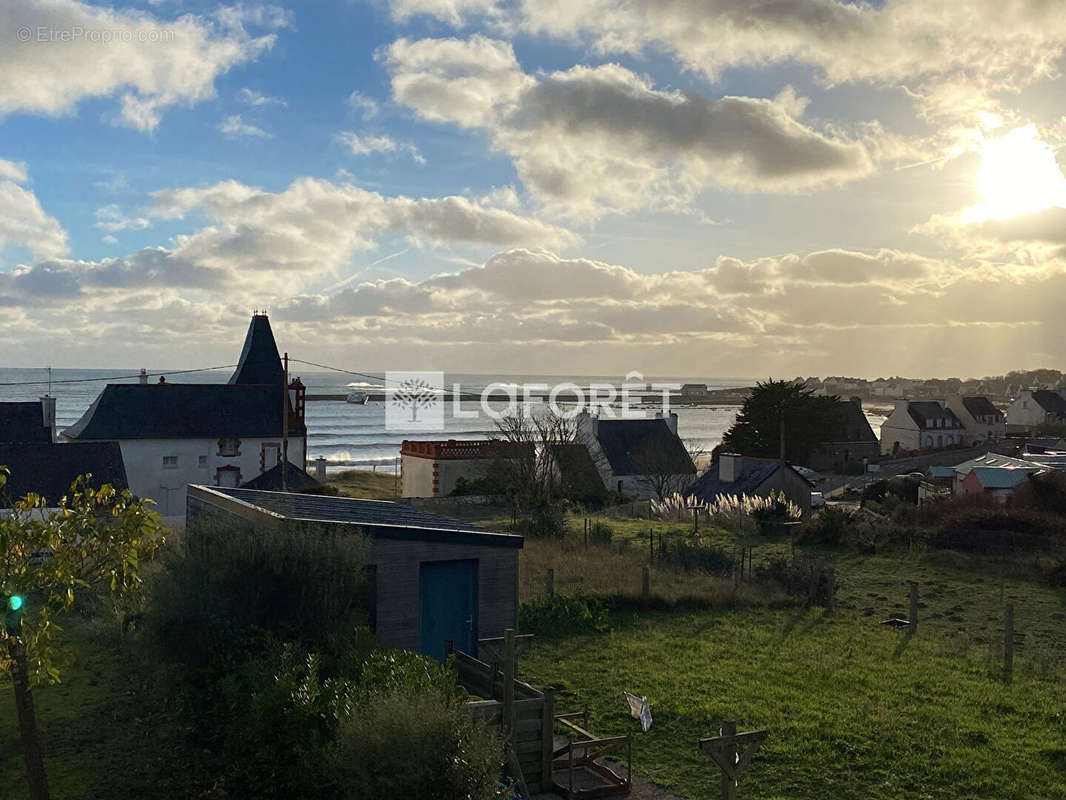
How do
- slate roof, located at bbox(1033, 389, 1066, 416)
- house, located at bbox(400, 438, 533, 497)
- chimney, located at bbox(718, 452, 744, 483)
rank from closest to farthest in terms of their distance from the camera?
chimney, located at bbox(718, 452, 744, 483) < house, located at bbox(400, 438, 533, 497) < slate roof, located at bbox(1033, 389, 1066, 416)

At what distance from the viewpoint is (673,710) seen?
565 inches

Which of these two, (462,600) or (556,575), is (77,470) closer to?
(556,575)

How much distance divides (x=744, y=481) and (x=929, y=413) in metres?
55.5

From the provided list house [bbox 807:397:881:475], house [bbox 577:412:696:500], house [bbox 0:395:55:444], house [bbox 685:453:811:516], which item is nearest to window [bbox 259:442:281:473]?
house [bbox 0:395:55:444]

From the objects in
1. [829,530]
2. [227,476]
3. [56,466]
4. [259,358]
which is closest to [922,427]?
[829,530]

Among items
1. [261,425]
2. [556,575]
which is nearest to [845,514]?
[556,575]

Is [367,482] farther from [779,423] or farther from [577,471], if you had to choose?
[779,423]

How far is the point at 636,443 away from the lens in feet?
189

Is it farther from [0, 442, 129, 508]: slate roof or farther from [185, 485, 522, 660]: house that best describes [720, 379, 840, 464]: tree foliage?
[185, 485, 522, 660]: house

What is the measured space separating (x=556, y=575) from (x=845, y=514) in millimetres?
16672

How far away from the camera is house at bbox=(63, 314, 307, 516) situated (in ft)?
150

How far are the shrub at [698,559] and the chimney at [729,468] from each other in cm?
1807

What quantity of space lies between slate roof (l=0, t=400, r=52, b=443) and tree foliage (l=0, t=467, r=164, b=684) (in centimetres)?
3471

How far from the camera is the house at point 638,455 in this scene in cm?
5364
